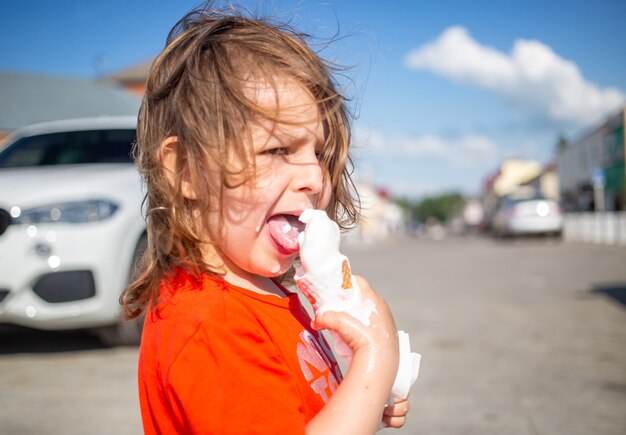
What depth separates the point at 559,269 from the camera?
1140 cm

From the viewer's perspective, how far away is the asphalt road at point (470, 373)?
316 centimetres

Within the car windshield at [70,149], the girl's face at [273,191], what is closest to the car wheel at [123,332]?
the car windshield at [70,149]

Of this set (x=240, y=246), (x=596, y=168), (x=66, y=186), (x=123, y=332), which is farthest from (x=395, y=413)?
(x=596, y=168)

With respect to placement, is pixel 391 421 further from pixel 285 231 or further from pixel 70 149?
pixel 70 149

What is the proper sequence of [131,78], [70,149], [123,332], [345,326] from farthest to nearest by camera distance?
[131,78] < [70,149] < [123,332] < [345,326]

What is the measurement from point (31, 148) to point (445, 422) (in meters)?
4.05

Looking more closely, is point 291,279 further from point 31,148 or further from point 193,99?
point 31,148

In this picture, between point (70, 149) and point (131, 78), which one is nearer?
point (70, 149)

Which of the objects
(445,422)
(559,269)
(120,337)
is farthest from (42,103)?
(445,422)

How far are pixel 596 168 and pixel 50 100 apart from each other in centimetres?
3406

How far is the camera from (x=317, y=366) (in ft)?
4.20

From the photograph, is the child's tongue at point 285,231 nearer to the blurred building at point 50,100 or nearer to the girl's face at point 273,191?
the girl's face at point 273,191

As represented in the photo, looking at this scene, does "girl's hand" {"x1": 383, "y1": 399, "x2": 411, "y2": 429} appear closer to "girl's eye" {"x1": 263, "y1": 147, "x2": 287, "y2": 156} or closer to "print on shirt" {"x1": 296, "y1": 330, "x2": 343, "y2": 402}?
"print on shirt" {"x1": 296, "y1": 330, "x2": 343, "y2": 402}

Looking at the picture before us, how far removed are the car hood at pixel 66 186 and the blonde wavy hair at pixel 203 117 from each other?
2.79 m
